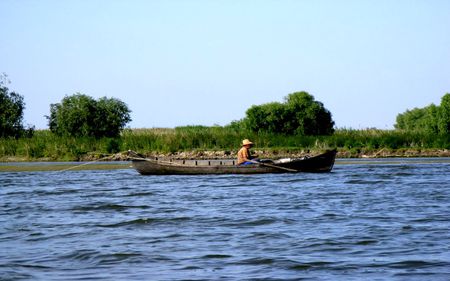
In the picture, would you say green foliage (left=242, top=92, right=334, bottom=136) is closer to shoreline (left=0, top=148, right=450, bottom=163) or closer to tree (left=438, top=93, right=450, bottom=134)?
tree (left=438, top=93, right=450, bottom=134)

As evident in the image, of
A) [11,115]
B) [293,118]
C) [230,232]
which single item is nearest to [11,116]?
[11,115]

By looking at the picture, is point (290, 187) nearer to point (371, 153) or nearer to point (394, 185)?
point (394, 185)

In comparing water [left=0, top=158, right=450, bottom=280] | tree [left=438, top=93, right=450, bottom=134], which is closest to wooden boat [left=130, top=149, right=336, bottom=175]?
water [left=0, top=158, right=450, bottom=280]

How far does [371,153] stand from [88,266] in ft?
127

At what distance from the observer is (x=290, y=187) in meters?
22.6

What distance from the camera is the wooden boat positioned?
28969 mm

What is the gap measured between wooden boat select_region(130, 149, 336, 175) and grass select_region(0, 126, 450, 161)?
1554 cm

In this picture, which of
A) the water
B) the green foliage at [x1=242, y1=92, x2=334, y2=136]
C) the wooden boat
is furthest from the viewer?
the green foliage at [x1=242, y1=92, x2=334, y2=136]

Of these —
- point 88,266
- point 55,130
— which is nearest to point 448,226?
point 88,266

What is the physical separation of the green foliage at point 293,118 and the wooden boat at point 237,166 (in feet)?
90.9

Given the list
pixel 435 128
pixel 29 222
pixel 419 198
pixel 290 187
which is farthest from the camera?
pixel 435 128

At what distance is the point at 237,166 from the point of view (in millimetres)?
28875

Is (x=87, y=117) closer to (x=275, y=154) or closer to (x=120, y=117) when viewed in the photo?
(x=120, y=117)

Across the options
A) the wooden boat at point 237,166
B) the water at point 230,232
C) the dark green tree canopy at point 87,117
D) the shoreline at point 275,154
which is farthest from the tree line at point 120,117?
the water at point 230,232
